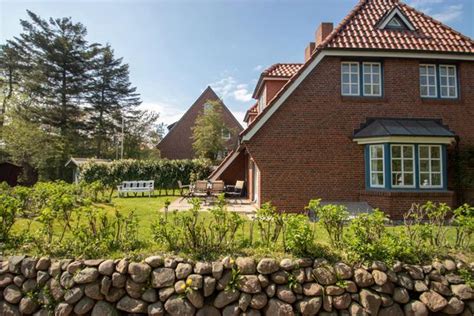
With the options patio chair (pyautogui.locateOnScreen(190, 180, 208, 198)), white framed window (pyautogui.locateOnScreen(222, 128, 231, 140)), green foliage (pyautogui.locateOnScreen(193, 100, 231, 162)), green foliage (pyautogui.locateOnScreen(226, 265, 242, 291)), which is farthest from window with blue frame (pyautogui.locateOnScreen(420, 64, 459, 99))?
white framed window (pyautogui.locateOnScreen(222, 128, 231, 140))

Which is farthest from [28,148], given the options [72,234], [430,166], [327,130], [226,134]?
[430,166]

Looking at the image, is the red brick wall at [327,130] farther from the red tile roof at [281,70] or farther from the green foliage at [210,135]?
the green foliage at [210,135]

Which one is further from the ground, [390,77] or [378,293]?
[390,77]

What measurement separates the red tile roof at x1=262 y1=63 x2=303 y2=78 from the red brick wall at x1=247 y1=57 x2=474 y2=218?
324 centimetres

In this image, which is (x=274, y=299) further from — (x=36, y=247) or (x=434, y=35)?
(x=434, y=35)

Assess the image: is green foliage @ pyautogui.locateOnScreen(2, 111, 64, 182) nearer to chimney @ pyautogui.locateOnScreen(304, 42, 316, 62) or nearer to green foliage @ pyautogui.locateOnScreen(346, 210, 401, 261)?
chimney @ pyautogui.locateOnScreen(304, 42, 316, 62)

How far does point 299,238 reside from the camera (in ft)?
16.6

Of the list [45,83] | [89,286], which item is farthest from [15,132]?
[89,286]

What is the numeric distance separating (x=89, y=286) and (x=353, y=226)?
5.05 meters

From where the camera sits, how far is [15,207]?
581cm

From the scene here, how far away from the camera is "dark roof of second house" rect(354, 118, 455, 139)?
9883mm

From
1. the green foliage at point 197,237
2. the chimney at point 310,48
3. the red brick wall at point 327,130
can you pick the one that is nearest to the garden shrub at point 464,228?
the green foliage at point 197,237

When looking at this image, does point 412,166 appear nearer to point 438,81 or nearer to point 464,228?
point 438,81

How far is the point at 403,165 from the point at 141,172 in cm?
2029
